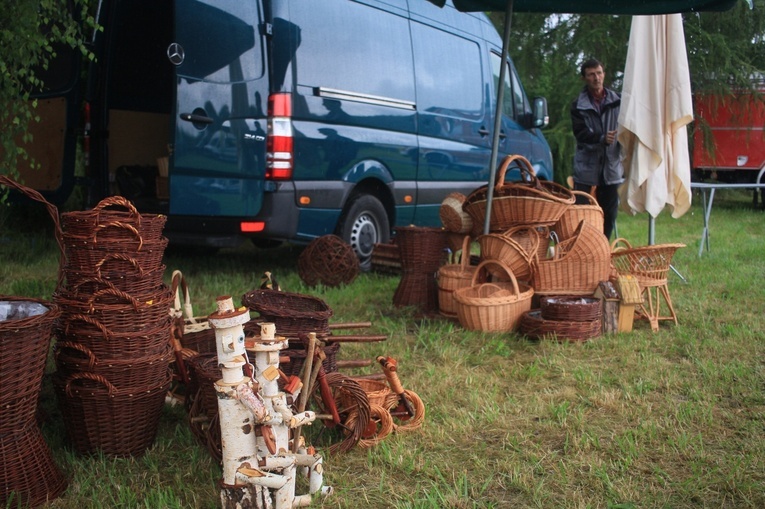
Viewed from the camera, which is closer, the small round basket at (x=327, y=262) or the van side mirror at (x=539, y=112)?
the small round basket at (x=327, y=262)

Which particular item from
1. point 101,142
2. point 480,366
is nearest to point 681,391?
point 480,366

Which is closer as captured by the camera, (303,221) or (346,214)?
(303,221)

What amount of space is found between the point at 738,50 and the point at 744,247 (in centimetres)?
574

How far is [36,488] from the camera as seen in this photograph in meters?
2.36

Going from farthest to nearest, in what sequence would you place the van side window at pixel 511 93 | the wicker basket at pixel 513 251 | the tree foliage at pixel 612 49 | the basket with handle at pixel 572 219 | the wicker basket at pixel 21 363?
the tree foliage at pixel 612 49 < the van side window at pixel 511 93 < the basket with handle at pixel 572 219 < the wicker basket at pixel 513 251 < the wicker basket at pixel 21 363

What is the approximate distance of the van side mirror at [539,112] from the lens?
24.5ft

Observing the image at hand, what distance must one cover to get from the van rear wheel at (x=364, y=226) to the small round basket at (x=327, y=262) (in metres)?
0.47

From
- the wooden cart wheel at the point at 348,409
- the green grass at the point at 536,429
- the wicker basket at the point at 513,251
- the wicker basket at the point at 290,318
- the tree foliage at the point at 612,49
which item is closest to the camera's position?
the green grass at the point at 536,429

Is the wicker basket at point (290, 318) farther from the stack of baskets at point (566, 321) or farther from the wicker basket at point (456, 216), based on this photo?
the wicker basket at point (456, 216)

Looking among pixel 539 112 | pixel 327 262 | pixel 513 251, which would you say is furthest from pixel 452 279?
pixel 539 112

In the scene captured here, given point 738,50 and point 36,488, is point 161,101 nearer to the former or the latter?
point 36,488

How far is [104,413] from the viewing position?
2633 mm

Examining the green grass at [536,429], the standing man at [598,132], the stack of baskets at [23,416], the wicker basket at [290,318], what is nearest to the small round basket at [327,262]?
the green grass at [536,429]

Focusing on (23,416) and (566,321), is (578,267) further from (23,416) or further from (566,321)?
(23,416)
